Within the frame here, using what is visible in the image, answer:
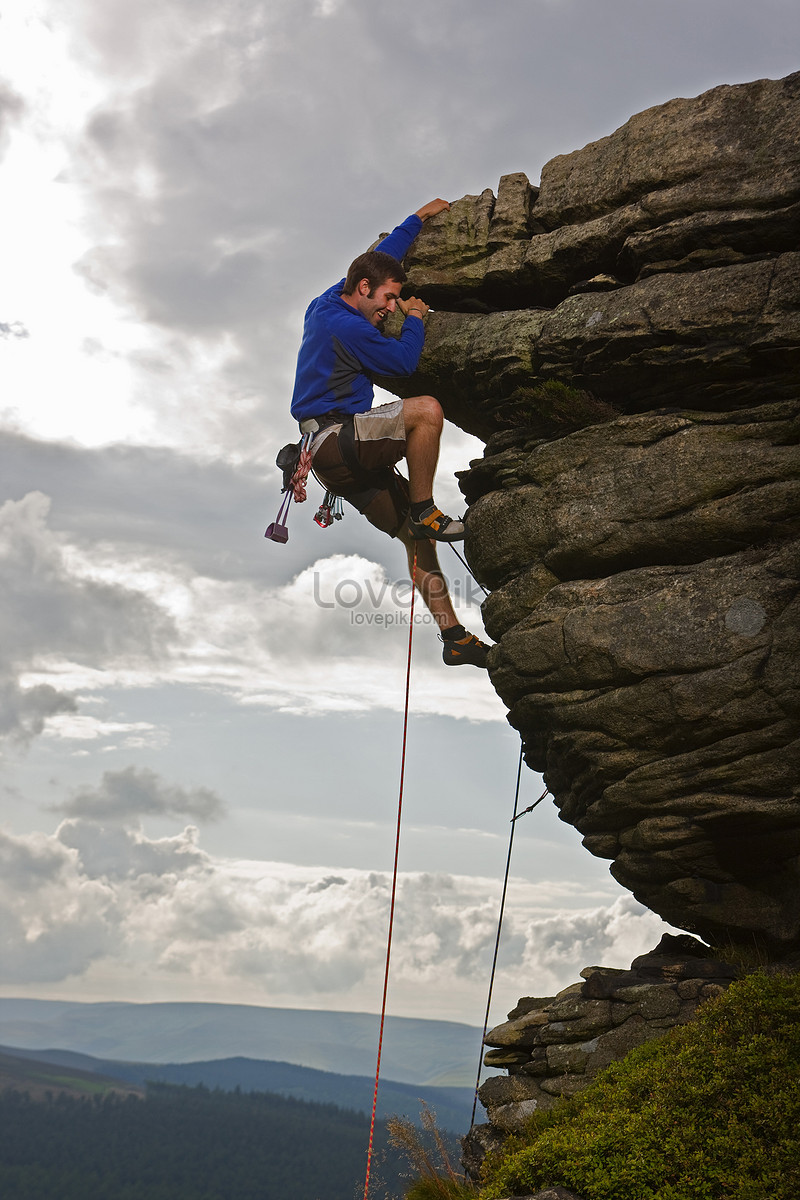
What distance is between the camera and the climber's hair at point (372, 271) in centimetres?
1360

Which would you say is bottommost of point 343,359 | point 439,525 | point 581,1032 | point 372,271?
point 581,1032

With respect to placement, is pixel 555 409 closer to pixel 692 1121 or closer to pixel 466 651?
pixel 466 651

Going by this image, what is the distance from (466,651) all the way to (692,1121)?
6.81 m

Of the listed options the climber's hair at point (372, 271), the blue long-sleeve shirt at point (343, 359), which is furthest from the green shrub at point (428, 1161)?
the climber's hair at point (372, 271)

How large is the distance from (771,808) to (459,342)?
8193 millimetres

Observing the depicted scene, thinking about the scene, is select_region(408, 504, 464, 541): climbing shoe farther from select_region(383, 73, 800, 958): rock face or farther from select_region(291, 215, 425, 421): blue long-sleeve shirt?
select_region(291, 215, 425, 421): blue long-sleeve shirt

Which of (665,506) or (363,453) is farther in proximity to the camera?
(363,453)

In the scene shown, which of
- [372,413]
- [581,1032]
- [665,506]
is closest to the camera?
[581,1032]

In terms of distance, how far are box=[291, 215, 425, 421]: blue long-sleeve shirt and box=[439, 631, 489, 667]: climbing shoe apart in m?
3.88

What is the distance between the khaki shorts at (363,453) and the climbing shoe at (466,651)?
2.27 metres

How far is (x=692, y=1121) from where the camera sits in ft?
27.1

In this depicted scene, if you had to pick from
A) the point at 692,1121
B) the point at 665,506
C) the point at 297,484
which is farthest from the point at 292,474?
the point at 692,1121

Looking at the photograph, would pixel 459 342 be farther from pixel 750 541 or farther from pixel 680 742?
pixel 680 742

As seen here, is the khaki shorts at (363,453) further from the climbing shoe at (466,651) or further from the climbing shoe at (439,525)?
the climbing shoe at (466,651)
